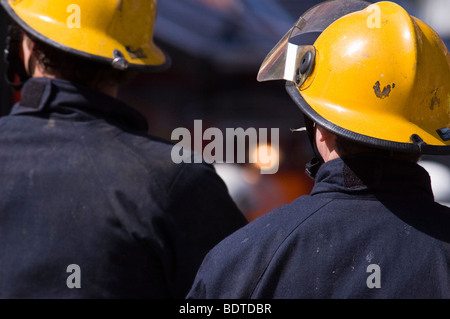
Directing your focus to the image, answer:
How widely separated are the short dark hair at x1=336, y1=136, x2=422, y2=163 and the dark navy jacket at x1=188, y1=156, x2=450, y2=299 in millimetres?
36

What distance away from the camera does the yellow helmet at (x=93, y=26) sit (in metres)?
2.70

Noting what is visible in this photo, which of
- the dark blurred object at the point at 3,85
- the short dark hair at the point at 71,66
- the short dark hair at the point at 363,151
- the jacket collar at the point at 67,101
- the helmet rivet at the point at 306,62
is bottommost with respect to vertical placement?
the dark blurred object at the point at 3,85

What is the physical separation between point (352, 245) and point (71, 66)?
131cm

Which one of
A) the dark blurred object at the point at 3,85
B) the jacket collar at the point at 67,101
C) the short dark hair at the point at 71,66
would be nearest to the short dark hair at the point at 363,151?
the jacket collar at the point at 67,101

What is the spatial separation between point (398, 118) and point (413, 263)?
0.43 meters

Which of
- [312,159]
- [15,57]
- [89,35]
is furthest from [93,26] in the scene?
[312,159]

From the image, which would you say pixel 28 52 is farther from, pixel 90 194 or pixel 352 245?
pixel 352 245

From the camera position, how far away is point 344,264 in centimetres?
186

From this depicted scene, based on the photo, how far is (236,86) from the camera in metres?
11.1

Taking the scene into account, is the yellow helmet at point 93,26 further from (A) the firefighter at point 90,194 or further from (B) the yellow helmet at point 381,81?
(B) the yellow helmet at point 381,81

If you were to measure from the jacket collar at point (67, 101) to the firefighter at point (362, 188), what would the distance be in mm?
715

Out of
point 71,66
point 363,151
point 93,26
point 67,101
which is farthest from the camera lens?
→ point 93,26

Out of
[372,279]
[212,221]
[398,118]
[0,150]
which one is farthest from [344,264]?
[0,150]

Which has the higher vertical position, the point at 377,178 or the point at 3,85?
the point at 377,178
